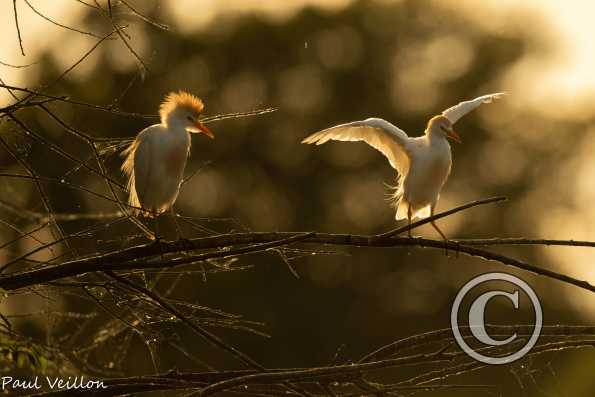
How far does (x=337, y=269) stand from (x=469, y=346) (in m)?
21.1

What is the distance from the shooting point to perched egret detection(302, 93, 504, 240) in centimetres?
613

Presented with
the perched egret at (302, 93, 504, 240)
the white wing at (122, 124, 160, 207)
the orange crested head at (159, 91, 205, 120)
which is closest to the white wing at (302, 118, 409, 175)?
the perched egret at (302, 93, 504, 240)

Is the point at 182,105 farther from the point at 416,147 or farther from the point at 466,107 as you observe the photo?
the point at 466,107

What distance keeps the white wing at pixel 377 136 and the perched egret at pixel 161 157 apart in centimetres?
64

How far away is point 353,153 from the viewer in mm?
26672

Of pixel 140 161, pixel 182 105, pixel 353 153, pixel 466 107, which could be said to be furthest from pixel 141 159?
pixel 353 153

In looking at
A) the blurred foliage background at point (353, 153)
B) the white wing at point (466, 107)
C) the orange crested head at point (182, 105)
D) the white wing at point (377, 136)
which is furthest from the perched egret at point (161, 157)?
the blurred foliage background at point (353, 153)

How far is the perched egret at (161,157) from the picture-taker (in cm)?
553

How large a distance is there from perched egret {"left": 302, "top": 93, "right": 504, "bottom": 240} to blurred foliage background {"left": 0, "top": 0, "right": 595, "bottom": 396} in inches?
583

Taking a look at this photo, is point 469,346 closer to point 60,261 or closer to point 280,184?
point 60,261

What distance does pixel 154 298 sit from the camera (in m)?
3.64

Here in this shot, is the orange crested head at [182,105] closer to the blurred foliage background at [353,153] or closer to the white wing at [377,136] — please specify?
the white wing at [377,136]

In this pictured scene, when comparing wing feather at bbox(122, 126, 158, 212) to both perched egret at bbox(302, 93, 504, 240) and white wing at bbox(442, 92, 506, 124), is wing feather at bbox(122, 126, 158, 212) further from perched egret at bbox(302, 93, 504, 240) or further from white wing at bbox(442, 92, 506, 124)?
white wing at bbox(442, 92, 506, 124)

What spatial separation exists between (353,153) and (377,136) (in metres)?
20.3
